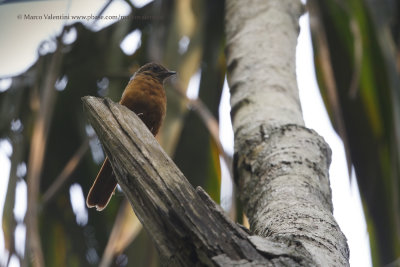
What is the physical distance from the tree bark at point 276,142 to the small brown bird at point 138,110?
37cm

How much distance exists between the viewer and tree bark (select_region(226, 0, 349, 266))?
150 cm

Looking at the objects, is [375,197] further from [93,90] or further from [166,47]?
[93,90]

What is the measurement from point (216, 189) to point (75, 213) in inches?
33.0

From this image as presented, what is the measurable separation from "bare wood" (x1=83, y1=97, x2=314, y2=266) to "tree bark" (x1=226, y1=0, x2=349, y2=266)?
4.9 inches

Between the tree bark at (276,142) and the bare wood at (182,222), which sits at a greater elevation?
the tree bark at (276,142)

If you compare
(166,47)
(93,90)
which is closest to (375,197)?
(166,47)

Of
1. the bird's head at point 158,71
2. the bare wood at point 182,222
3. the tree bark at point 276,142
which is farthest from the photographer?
the bird's head at point 158,71

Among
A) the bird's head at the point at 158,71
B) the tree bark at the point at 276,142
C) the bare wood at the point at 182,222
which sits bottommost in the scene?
the bare wood at the point at 182,222

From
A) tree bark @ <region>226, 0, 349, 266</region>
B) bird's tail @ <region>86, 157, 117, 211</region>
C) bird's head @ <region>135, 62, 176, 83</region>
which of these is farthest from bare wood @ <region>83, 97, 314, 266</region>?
bird's head @ <region>135, 62, 176, 83</region>

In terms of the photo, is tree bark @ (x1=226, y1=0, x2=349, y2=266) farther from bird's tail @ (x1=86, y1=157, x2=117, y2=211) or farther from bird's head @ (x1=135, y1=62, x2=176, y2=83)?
bird's tail @ (x1=86, y1=157, x2=117, y2=211)

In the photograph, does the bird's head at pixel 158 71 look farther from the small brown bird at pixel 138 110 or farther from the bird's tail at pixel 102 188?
the bird's tail at pixel 102 188

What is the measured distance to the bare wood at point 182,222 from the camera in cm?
121

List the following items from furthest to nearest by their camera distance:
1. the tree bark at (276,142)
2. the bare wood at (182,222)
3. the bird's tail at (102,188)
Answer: the bird's tail at (102,188) → the tree bark at (276,142) → the bare wood at (182,222)

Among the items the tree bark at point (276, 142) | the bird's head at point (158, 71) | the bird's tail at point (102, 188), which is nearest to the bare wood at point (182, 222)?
the tree bark at point (276, 142)
